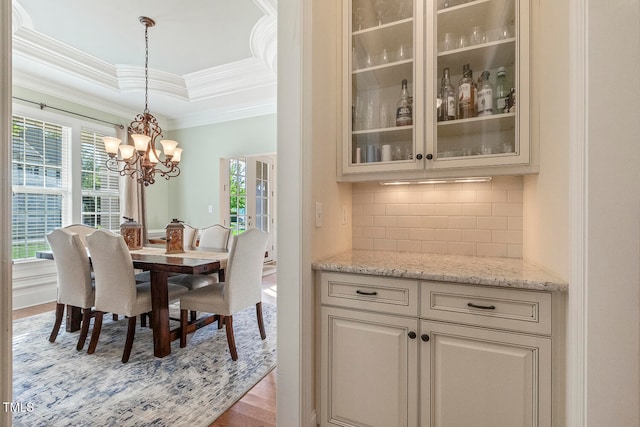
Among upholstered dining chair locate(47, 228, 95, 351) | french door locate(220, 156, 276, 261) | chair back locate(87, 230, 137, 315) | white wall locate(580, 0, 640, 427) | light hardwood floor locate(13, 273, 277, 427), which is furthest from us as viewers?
french door locate(220, 156, 276, 261)

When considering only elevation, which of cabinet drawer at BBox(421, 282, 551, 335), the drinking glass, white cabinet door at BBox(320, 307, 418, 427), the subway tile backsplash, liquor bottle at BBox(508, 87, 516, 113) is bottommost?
white cabinet door at BBox(320, 307, 418, 427)

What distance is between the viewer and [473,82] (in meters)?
1.52

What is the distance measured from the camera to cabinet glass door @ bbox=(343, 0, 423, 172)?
1.59 metres

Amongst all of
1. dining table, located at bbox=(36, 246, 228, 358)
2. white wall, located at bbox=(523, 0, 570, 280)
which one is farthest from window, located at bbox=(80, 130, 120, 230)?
white wall, located at bbox=(523, 0, 570, 280)

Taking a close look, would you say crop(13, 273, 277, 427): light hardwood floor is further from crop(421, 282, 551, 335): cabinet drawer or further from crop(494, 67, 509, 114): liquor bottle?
crop(494, 67, 509, 114): liquor bottle

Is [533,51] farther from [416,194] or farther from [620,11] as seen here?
[416,194]

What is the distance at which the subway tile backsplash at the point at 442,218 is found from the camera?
5.30 feet

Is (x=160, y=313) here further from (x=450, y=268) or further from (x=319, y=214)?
(x=450, y=268)

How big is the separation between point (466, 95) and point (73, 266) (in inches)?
121

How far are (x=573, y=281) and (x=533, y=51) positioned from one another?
3.35 feet

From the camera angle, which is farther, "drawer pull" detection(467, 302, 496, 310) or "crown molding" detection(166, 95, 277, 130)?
"crown molding" detection(166, 95, 277, 130)

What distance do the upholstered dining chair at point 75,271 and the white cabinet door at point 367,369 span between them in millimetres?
2120

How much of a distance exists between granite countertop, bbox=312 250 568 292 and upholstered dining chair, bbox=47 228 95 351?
83.2 inches

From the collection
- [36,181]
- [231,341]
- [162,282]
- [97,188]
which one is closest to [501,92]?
[231,341]
